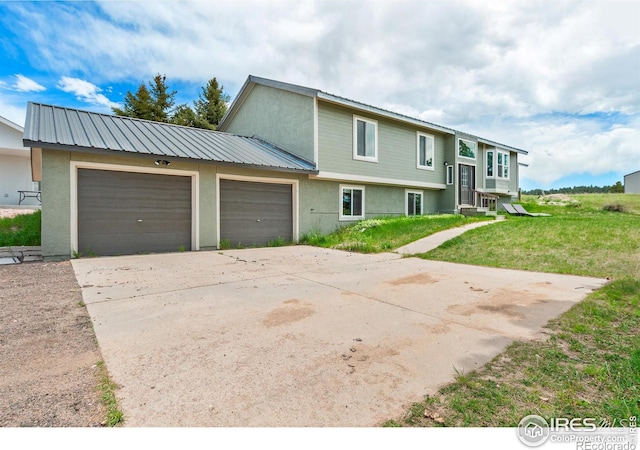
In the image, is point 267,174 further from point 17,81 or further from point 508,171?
point 508,171

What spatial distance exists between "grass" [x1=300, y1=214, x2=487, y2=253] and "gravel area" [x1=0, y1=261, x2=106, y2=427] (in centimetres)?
788

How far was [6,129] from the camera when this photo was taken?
17906mm

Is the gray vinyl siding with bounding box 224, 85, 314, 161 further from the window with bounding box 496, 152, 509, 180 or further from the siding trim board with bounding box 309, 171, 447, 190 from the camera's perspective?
the window with bounding box 496, 152, 509, 180

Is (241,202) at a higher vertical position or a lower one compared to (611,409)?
higher

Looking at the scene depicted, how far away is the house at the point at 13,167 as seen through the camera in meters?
17.8

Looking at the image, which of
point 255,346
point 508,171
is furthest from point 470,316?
point 508,171

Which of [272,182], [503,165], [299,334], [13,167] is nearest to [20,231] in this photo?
[272,182]

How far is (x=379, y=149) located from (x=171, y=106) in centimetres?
2408

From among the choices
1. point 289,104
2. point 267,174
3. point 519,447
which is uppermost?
point 289,104

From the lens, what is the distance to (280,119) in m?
14.8

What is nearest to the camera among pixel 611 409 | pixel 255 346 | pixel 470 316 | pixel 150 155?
pixel 611 409

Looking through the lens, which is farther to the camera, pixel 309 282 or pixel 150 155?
pixel 150 155

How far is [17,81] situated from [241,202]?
9302 millimetres

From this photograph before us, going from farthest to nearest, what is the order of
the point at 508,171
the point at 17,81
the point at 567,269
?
the point at 508,171
the point at 17,81
the point at 567,269
